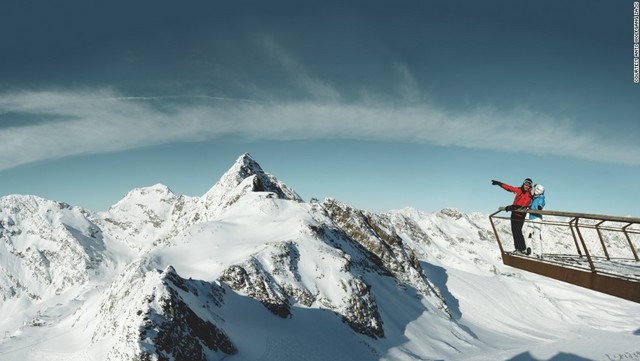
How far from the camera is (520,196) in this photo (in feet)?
49.4

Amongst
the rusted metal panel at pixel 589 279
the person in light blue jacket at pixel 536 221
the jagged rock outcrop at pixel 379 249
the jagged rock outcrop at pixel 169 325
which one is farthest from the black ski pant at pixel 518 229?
the jagged rock outcrop at pixel 379 249

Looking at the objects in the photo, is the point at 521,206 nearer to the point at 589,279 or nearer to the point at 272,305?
the point at 589,279

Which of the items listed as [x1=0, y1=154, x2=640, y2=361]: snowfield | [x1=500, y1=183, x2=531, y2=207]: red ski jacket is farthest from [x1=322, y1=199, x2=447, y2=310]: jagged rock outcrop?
[x1=500, y1=183, x2=531, y2=207]: red ski jacket

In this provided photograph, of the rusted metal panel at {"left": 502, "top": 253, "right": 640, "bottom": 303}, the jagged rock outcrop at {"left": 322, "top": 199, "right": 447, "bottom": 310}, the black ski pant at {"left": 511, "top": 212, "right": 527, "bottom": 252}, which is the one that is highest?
the jagged rock outcrop at {"left": 322, "top": 199, "right": 447, "bottom": 310}

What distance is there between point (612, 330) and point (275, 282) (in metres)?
111

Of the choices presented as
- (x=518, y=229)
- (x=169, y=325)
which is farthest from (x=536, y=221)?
(x=169, y=325)

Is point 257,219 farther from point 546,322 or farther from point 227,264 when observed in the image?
point 546,322

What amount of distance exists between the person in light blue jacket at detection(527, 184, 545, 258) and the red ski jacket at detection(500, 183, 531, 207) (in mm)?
228

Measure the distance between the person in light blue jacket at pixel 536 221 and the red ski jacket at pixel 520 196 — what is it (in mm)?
228

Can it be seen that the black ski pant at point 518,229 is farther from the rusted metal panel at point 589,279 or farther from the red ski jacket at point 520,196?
the rusted metal panel at point 589,279

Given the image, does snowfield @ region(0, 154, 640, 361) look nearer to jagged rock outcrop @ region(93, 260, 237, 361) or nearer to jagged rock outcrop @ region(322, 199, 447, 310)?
jagged rock outcrop @ region(93, 260, 237, 361)

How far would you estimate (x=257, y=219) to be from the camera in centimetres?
5238

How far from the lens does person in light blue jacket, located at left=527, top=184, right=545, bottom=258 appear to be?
13695mm

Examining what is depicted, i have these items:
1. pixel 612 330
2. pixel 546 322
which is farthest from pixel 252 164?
pixel 612 330
